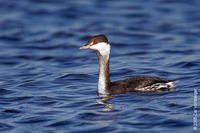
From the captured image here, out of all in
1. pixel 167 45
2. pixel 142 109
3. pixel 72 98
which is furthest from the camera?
pixel 167 45

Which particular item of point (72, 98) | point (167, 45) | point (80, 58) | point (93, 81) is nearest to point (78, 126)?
point (72, 98)

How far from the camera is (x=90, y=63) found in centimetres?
1802

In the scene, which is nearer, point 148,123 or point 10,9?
point 148,123

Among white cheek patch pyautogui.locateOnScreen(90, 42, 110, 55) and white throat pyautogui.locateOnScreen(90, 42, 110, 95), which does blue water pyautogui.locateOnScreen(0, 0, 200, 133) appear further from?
white cheek patch pyautogui.locateOnScreen(90, 42, 110, 55)

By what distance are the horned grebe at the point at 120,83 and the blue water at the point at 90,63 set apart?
0.53 feet

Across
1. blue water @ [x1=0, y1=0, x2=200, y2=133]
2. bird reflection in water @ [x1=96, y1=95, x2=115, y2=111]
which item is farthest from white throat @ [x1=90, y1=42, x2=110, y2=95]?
blue water @ [x1=0, y1=0, x2=200, y2=133]

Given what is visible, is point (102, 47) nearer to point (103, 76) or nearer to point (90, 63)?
point (103, 76)

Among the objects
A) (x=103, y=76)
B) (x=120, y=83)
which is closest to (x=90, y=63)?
(x=103, y=76)

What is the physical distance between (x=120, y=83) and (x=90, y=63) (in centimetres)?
478

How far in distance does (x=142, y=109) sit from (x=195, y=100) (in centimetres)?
135

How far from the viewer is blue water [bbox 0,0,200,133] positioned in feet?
37.3

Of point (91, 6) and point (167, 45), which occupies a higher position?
point (91, 6)

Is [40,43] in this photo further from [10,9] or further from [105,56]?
[105,56]

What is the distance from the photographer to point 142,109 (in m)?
12.0
